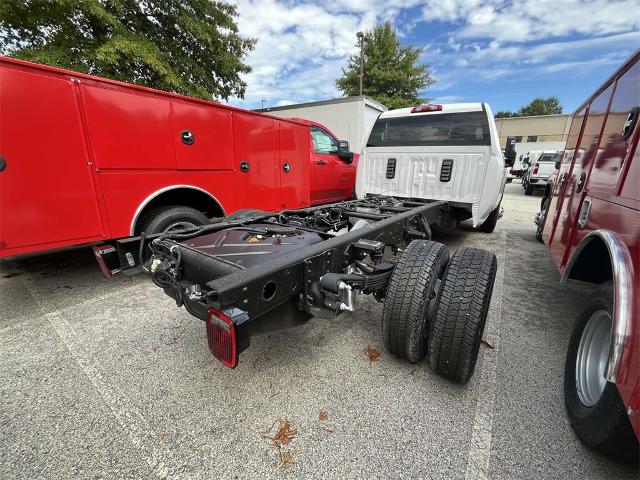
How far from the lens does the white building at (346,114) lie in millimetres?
9992

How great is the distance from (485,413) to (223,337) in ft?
5.19

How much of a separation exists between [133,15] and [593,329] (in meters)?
12.9

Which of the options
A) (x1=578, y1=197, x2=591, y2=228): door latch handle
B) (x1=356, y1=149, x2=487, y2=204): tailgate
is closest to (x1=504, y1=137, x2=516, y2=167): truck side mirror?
(x1=356, y1=149, x2=487, y2=204): tailgate

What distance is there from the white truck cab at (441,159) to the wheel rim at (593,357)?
279 cm

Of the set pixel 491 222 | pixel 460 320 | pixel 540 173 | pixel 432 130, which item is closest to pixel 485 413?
pixel 460 320

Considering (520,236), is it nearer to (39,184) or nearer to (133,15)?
(39,184)

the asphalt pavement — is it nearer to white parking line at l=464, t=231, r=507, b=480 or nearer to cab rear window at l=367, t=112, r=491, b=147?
white parking line at l=464, t=231, r=507, b=480

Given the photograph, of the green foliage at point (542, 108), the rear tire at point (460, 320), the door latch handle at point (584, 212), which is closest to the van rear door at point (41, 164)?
the rear tire at point (460, 320)

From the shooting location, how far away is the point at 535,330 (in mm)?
2637

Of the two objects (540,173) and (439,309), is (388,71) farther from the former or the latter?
(439,309)

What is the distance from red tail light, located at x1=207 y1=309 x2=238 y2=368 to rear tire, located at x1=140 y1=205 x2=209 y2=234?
7.14 feet

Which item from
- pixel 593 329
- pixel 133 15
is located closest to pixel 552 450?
pixel 593 329

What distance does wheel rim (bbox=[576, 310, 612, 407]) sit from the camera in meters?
1.65

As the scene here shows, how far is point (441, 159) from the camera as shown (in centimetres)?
447
